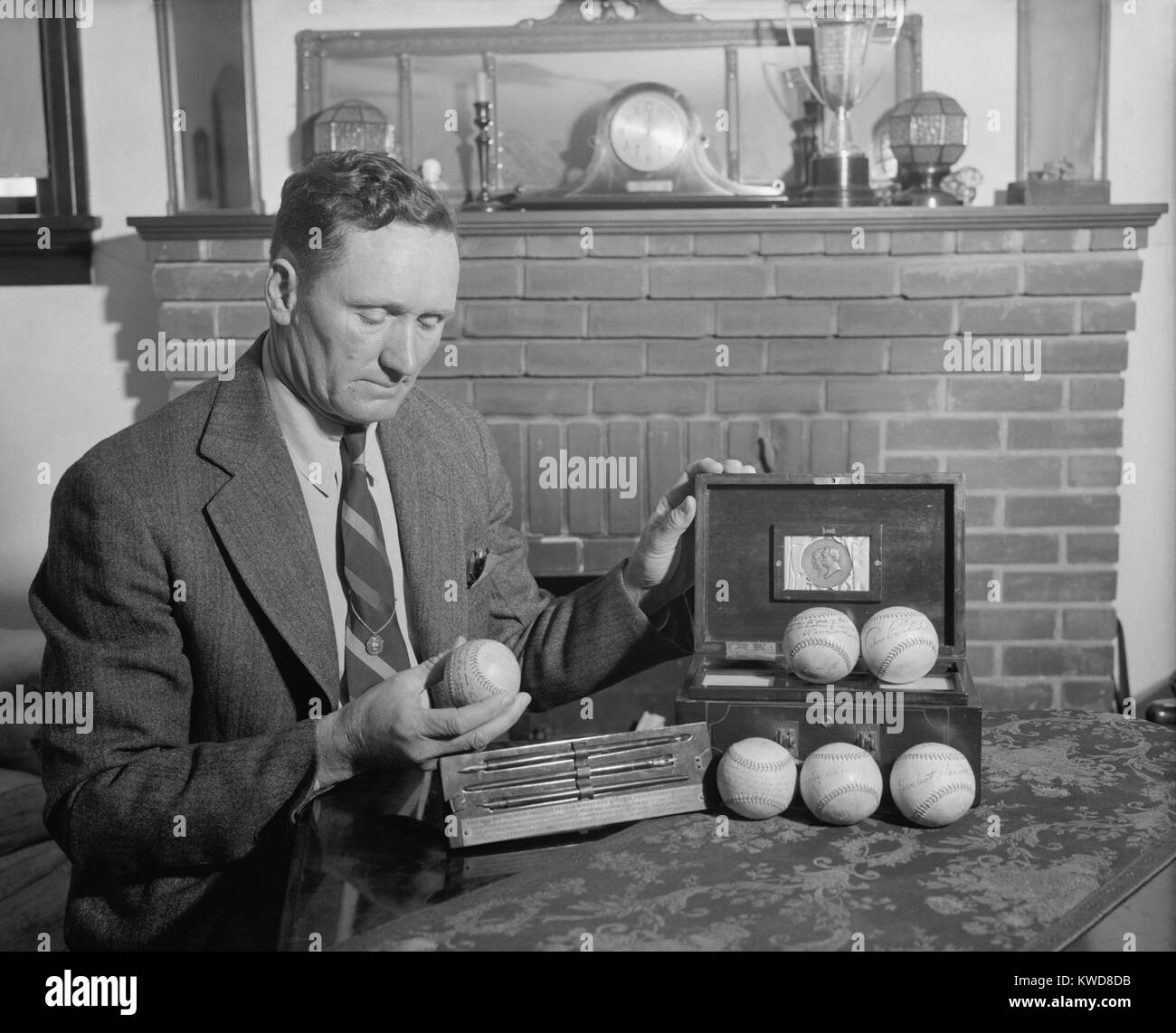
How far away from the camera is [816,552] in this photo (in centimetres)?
180

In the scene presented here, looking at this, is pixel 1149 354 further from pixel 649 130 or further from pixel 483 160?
pixel 483 160

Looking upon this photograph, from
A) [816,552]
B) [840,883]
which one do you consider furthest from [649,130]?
[840,883]

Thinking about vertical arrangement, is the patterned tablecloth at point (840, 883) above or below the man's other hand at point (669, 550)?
below

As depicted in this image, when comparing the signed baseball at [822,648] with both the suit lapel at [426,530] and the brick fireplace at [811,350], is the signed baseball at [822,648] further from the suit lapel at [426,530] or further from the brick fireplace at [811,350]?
the brick fireplace at [811,350]

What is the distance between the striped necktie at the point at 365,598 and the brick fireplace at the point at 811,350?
4.68ft

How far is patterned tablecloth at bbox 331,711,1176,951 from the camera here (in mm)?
1258

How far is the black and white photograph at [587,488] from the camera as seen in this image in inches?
57.6

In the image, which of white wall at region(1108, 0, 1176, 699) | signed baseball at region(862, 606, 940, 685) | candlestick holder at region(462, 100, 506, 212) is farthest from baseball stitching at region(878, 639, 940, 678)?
white wall at region(1108, 0, 1176, 699)

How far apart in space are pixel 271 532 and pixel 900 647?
85 centimetres

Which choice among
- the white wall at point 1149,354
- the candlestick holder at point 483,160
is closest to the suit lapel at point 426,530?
the candlestick holder at point 483,160

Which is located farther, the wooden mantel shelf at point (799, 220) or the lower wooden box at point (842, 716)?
the wooden mantel shelf at point (799, 220)

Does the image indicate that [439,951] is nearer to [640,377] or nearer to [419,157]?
[640,377]
